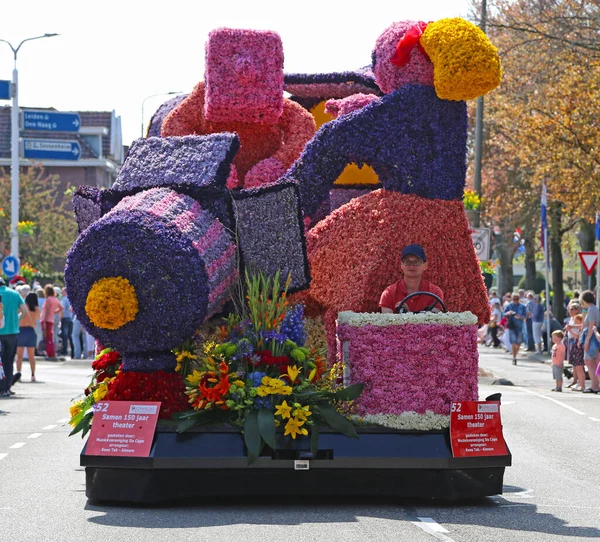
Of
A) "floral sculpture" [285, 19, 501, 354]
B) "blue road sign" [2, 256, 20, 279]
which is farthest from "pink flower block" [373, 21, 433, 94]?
"blue road sign" [2, 256, 20, 279]

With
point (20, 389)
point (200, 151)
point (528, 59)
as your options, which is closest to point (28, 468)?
point (200, 151)

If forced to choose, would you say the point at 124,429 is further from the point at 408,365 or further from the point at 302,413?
the point at 408,365

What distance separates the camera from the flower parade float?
33.0 feet

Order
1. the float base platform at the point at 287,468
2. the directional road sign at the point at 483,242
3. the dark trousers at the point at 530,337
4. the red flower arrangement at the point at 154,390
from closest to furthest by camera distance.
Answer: the float base platform at the point at 287,468 < the red flower arrangement at the point at 154,390 < the directional road sign at the point at 483,242 < the dark trousers at the point at 530,337

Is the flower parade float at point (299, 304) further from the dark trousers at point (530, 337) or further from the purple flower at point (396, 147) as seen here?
the dark trousers at point (530, 337)

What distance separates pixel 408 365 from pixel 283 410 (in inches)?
39.3

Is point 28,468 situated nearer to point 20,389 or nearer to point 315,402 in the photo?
point 315,402

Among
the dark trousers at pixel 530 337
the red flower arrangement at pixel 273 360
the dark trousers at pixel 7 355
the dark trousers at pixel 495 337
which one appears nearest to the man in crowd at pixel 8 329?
the dark trousers at pixel 7 355

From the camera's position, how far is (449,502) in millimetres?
10734

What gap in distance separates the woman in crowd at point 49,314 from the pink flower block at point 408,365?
73.9 feet

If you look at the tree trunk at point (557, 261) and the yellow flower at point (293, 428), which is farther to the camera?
the tree trunk at point (557, 261)

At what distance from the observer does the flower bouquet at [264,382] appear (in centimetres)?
1004

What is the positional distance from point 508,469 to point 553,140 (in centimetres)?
2268

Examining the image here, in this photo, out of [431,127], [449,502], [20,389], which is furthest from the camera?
[20,389]
